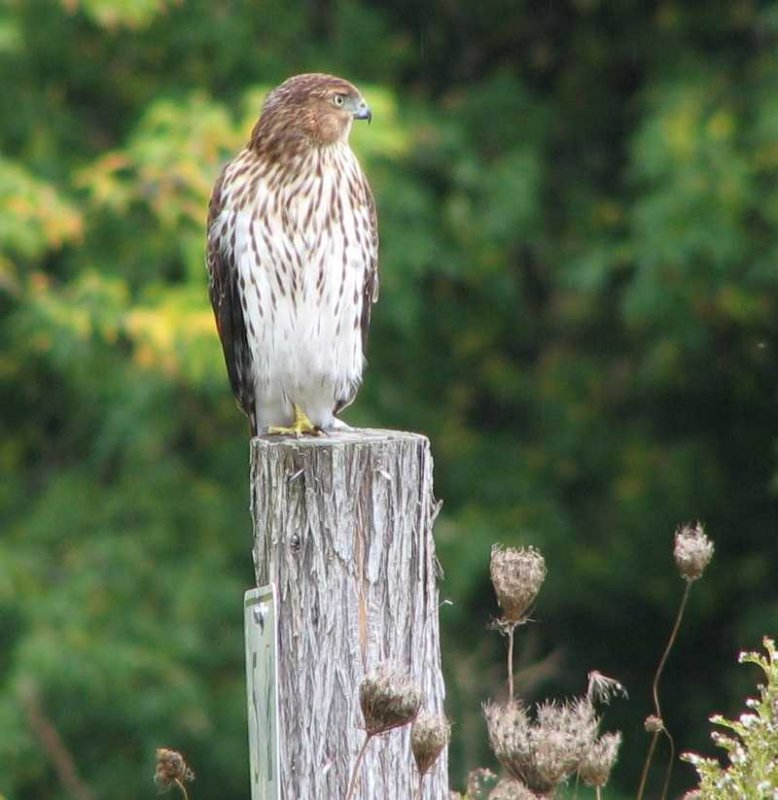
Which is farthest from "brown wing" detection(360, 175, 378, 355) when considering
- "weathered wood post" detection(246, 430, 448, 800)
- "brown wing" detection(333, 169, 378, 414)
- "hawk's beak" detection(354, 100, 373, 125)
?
"weathered wood post" detection(246, 430, 448, 800)

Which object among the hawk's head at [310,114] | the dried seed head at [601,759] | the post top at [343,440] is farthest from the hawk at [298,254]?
the dried seed head at [601,759]

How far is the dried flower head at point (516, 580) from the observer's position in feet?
10.3

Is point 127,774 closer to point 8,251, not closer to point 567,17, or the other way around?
point 8,251

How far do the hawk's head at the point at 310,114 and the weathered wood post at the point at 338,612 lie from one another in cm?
178

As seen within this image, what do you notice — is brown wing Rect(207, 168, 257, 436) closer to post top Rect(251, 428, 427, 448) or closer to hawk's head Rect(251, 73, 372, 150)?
hawk's head Rect(251, 73, 372, 150)

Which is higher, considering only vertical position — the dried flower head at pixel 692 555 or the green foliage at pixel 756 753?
the dried flower head at pixel 692 555

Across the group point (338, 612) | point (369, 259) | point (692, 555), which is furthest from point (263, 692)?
point (369, 259)

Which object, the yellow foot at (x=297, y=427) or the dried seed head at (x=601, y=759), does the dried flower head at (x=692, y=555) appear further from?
the yellow foot at (x=297, y=427)

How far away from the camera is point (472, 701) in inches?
Answer: 330

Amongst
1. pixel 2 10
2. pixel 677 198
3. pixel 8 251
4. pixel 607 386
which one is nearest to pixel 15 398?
pixel 8 251

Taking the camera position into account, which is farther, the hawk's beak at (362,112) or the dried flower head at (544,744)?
the hawk's beak at (362,112)

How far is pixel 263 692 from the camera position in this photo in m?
3.27

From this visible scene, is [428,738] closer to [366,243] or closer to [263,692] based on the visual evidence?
[263,692]

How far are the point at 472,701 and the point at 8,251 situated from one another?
3.19m
